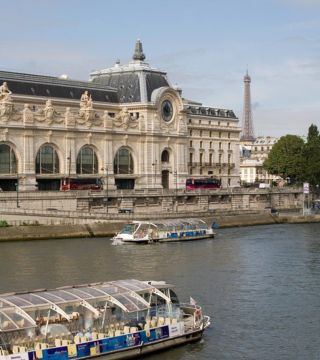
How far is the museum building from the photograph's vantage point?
85188 mm

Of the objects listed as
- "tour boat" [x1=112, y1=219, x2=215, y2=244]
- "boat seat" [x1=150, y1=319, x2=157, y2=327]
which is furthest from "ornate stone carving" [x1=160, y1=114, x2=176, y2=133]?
"boat seat" [x1=150, y1=319, x2=157, y2=327]

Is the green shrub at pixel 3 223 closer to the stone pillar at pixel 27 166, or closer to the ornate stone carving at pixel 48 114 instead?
the stone pillar at pixel 27 166

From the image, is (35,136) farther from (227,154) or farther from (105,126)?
(227,154)

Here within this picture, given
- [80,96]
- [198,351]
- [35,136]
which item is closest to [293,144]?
[80,96]

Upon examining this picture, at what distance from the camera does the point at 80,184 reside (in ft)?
289

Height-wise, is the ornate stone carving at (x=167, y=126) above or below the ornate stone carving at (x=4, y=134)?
above

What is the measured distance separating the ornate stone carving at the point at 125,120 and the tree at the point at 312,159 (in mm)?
27966

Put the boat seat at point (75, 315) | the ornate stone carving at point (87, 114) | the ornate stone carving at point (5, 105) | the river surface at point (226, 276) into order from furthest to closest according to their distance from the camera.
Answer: the ornate stone carving at point (87, 114) → the ornate stone carving at point (5, 105) → the river surface at point (226, 276) → the boat seat at point (75, 315)

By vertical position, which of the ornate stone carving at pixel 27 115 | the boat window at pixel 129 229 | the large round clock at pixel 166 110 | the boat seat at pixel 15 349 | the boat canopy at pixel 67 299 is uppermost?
the large round clock at pixel 166 110

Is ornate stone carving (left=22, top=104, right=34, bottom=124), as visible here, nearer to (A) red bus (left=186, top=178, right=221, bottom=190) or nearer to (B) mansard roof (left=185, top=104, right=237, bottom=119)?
(A) red bus (left=186, top=178, right=221, bottom=190)

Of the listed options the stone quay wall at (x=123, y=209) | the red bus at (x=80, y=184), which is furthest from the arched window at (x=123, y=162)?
Answer: the stone quay wall at (x=123, y=209)

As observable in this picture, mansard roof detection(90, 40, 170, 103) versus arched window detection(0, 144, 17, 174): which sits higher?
mansard roof detection(90, 40, 170, 103)

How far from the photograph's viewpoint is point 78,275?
1890 inches

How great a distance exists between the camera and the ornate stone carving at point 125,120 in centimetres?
9688
